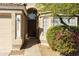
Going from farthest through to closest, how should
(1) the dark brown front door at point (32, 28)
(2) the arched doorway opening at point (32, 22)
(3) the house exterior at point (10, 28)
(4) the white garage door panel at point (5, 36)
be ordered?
1. (1) the dark brown front door at point (32, 28)
2. (2) the arched doorway opening at point (32, 22)
3. (4) the white garage door panel at point (5, 36)
4. (3) the house exterior at point (10, 28)

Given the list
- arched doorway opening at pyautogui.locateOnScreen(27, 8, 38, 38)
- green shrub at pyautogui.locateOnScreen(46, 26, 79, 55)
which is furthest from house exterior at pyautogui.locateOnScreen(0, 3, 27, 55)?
arched doorway opening at pyautogui.locateOnScreen(27, 8, 38, 38)

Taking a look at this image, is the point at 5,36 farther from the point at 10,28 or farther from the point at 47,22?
the point at 47,22

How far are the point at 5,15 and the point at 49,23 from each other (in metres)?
3.34

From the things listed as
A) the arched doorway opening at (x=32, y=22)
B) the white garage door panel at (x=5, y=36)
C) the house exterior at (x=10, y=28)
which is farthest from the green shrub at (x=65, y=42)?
the arched doorway opening at (x=32, y=22)

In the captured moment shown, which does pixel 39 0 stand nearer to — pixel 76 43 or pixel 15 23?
pixel 76 43

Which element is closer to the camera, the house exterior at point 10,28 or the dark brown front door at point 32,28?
the house exterior at point 10,28

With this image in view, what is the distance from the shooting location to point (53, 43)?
1392 cm

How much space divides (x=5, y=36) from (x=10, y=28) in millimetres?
607

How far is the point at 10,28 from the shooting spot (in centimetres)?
1588

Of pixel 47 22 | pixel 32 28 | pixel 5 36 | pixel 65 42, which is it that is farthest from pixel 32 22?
pixel 65 42

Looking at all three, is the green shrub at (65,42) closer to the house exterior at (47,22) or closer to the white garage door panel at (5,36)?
the white garage door panel at (5,36)

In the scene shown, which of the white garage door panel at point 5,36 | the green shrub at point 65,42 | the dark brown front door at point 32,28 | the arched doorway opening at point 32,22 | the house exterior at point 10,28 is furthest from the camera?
the dark brown front door at point 32,28

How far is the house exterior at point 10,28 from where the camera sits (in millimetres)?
15234

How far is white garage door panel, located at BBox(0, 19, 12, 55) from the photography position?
15827 mm
